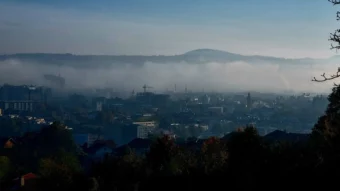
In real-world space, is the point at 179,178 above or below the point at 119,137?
above

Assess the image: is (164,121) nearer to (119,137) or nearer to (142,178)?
(119,137)

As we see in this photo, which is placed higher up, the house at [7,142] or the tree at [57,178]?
the tree at [57,178]

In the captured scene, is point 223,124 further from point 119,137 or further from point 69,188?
point 69,188

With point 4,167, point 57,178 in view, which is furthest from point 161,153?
point 4,167

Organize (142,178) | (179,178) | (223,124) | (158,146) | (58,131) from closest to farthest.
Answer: (179,178)
(142,178)
(158,146)
(58,131)
(223,124)

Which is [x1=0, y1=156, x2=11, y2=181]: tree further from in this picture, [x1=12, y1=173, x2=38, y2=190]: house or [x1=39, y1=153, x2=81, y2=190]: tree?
[x1=39, y1=153, x2=81, y2=190]: tree

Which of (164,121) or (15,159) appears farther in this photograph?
(164,121)

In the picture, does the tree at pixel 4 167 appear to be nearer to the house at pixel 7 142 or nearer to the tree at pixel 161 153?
the tree at pixel 161 153

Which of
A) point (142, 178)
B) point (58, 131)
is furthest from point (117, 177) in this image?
point (58, 131)

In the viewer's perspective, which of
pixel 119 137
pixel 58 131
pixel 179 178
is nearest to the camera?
pixel 179 178

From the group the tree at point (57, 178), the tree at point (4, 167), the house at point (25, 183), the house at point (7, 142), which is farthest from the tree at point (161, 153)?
the house at point (7, 142)
